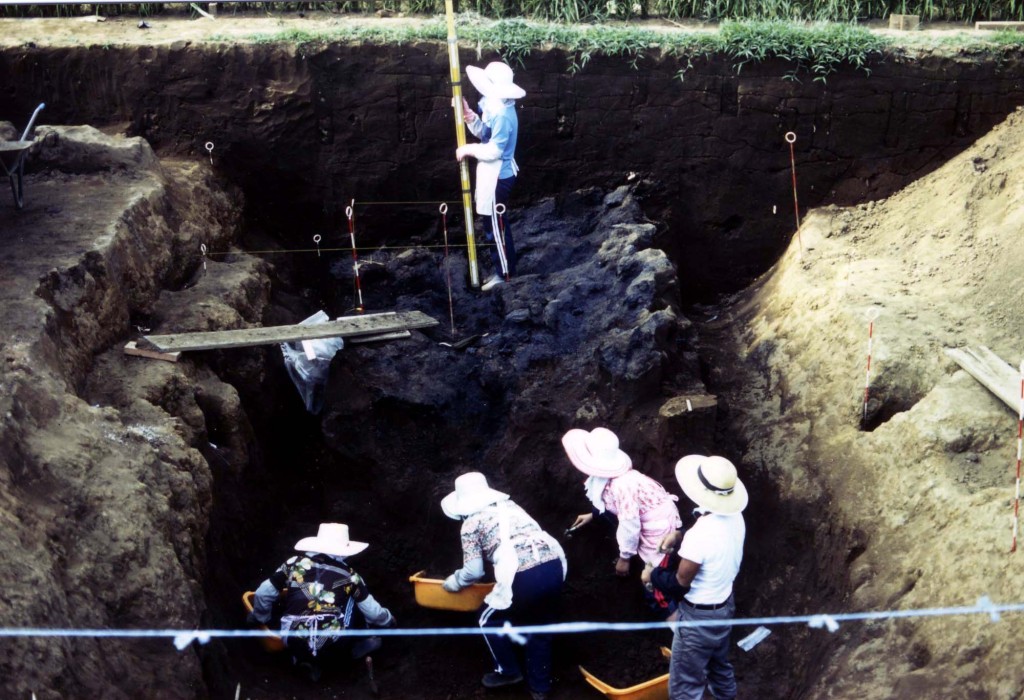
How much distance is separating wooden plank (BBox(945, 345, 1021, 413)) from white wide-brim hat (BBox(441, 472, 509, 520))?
116 inches

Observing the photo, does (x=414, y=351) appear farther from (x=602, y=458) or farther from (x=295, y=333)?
(x=602, y=458)

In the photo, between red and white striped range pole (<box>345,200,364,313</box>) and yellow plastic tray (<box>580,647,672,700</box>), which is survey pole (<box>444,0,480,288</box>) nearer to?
red and white striped range pole (<box>345,200,364,313</box>)

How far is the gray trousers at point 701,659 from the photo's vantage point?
5488 mm

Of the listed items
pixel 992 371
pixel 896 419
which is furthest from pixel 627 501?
pixel 992 371

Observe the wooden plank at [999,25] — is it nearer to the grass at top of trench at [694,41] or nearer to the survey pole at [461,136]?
the grass at top of trench at [694,41]

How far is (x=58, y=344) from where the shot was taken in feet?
21.1

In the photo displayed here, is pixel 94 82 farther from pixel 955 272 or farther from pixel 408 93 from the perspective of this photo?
pixel 955 272

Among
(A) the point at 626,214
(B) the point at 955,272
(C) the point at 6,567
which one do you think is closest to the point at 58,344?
Answer: (C) the point at 6,567

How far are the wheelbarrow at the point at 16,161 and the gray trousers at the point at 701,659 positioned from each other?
216 inches

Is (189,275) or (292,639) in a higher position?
(189,275)

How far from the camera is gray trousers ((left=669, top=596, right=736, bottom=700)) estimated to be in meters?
5.49

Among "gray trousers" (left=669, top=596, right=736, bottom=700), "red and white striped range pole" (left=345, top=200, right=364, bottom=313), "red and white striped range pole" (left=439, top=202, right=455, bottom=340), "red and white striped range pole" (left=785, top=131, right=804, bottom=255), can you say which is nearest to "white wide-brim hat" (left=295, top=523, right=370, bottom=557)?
"gray trousers" (left=669, top=596, right=736, bottom=700)

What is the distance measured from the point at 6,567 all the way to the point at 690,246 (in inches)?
261

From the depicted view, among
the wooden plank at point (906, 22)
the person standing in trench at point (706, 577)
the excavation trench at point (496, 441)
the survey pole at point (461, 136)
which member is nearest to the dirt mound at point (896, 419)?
the excavation trench at point (496, 441)
